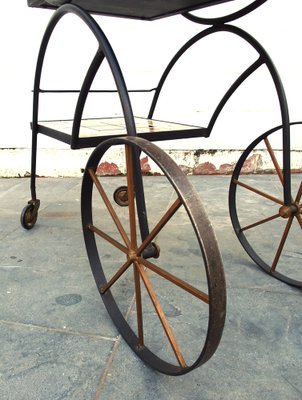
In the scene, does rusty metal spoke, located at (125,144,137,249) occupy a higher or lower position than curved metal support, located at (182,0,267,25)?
lower

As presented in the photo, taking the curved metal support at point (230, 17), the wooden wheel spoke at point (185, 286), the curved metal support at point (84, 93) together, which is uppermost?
the curved metal support at point (230, 17)

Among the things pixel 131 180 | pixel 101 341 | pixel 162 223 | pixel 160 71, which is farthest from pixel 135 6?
pixel 160 71

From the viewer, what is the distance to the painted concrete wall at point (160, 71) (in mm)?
2605

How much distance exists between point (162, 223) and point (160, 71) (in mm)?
2165

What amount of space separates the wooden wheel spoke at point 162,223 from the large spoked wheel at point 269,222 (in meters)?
0.62

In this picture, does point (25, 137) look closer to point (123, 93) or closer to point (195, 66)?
point (195, 66)

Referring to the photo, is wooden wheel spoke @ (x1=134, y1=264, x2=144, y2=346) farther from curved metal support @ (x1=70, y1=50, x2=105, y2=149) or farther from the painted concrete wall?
the painted concrete wall

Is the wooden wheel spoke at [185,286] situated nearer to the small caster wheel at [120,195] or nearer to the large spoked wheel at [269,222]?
the large spoked wheel at [269,222]

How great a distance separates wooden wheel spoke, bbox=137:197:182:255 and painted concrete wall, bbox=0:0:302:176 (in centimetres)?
205

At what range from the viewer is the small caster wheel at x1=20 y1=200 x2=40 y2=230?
175 centimetres

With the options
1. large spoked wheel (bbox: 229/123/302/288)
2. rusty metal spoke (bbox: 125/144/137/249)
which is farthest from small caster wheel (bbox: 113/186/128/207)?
rusty metal spoke (bbox: 125/144/137/249)

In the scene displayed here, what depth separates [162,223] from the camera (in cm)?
81

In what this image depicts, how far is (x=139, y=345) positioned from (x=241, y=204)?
1.33 m

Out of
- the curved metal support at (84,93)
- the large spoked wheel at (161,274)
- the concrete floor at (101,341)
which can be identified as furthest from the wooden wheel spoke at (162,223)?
the curved metal support at (84,93)
